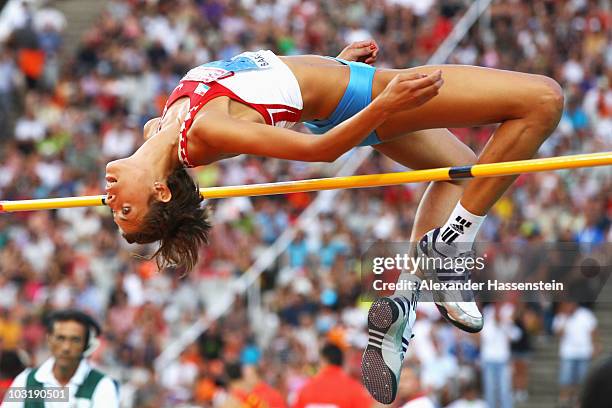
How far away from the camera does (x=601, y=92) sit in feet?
45.2

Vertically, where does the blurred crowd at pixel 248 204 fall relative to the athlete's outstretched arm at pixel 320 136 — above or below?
above

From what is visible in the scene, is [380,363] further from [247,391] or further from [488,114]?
[247,391]

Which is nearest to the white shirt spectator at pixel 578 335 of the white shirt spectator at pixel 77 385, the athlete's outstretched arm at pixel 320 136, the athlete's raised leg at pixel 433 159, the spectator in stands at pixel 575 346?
the spectator in stands at pixel 575 346

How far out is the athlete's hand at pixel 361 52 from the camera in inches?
226

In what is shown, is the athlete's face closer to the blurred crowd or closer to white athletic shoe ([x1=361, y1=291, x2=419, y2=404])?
white athletic shoe ([x1=361, y1=291, x2=419, y2=404])

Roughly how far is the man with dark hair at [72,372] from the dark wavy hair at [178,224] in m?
1.02

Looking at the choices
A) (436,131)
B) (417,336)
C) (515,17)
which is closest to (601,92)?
(515,17)

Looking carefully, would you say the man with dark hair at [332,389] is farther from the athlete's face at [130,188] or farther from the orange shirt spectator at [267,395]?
the athlete's face at [130,188]

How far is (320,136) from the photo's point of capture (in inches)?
185

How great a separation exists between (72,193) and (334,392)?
24.1ft

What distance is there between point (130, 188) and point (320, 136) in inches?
35.6

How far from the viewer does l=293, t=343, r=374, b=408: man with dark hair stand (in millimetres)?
7660

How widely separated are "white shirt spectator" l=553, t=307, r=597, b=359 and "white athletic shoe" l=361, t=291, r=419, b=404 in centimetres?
614

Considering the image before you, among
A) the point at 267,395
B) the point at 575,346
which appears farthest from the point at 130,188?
the point at 575,346
